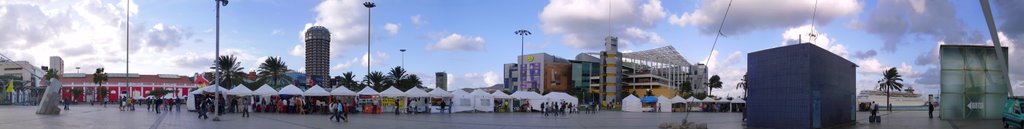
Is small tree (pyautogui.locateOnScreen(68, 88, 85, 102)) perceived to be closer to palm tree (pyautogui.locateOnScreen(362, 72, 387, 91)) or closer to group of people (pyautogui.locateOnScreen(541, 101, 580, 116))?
palm tree (pyautogui.locateOnScreen(362, 72, 387, 91))

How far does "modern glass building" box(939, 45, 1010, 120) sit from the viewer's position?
34906mm

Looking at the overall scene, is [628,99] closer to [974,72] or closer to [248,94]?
[974,72]

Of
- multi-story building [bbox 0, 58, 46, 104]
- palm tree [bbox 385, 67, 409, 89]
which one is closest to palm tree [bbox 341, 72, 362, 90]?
palm tree [bbox 385, 67, 409, 89]

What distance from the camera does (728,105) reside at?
63.3 meters

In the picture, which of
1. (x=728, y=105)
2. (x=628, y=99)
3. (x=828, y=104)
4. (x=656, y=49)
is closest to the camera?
(x=828, y=104)

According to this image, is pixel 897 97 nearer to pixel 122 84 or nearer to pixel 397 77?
pixel 397 77

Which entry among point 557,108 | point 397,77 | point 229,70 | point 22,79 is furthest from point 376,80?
point 22,79

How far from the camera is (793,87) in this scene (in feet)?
72.0

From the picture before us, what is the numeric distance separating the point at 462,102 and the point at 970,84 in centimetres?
2556

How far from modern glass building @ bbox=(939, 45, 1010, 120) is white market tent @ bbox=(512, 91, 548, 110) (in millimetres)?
23684

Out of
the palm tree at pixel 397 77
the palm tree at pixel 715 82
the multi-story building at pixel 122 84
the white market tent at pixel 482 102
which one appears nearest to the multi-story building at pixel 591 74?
the palm tree at pixel 715 82

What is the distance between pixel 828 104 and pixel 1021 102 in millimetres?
5117

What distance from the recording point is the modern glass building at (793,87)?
70.9 ft

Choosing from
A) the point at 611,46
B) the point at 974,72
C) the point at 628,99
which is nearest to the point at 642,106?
the point at 628,99
